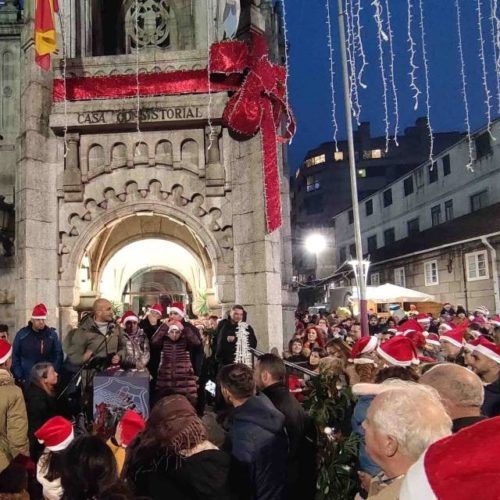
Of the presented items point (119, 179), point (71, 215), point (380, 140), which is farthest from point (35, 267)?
point (380, 140)

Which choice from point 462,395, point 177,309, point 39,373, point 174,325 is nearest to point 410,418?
point 462,395

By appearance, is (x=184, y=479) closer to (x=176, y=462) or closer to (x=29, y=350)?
(x=176, y=462)

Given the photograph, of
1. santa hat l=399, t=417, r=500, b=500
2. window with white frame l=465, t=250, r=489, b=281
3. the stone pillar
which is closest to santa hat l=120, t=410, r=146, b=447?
santa hat l=399, t=417, r=500, b=500

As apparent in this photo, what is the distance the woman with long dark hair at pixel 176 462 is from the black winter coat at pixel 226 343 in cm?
617

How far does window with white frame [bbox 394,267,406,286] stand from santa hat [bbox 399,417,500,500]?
103ft

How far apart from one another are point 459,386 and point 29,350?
6635mm

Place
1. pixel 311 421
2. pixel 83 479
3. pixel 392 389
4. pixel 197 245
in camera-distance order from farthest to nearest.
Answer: pixel 197 245 → pixel 311 421 → pixel 83 479 → pixel 392 389

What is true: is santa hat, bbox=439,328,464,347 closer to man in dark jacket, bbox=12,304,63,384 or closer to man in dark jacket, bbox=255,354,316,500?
man in dark jacket, bbox=255,354,316,500

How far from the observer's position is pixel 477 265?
78.8 feet

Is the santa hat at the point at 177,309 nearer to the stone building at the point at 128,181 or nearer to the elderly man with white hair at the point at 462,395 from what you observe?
the stone building at the point at 128,181

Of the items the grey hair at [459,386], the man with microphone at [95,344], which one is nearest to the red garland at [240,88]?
the man with microphone at [95,344]

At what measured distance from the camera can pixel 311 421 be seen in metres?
4.88

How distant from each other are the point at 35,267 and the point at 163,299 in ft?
26.1

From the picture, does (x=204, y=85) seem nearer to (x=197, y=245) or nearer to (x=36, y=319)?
(x=197, y=245)
